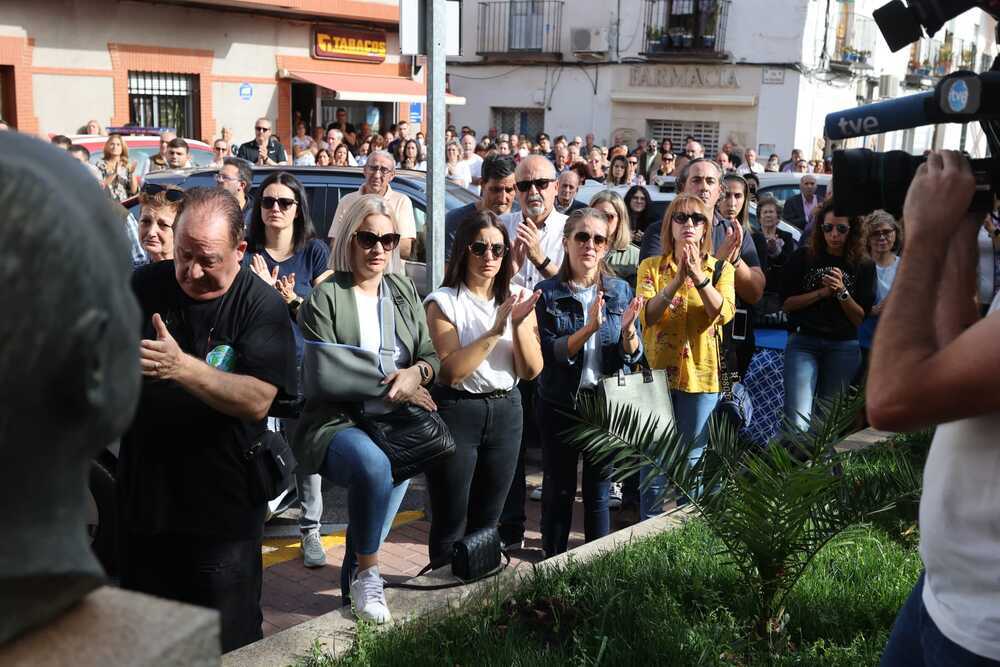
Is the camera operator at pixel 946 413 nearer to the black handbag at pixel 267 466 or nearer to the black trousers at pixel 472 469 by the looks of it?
the black handbag at pixel 267 466

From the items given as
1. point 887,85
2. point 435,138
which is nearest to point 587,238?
point 435,138

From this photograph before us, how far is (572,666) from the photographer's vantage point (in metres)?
3.50

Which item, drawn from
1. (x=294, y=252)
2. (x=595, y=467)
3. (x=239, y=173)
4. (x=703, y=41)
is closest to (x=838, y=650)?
(x=595, y=467)

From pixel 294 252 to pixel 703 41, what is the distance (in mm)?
25735

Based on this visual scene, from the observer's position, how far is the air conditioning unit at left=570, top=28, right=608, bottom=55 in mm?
30766

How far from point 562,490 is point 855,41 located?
94.6 feet

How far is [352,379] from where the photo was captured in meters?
4.11

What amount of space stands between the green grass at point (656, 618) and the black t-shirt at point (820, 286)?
2098 mm

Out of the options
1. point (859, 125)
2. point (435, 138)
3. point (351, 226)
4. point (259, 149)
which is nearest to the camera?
point (859, 125)

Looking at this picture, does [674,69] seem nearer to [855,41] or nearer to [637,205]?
[855,41]

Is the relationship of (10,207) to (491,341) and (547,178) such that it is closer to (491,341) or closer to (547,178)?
(491,341)

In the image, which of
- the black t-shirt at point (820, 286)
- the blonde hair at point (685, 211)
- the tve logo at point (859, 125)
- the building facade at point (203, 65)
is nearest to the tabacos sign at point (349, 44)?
the building facade at point (203, 65)

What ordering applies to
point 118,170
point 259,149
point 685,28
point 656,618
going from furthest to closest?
point 685,28
point 259,149
point 118,170
point 656,618

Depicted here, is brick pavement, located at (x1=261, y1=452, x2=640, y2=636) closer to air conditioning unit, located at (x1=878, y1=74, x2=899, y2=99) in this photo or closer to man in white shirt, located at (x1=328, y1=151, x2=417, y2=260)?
man in white shirt, located at (x1=328, y1=151, x2=417, y2=260)
